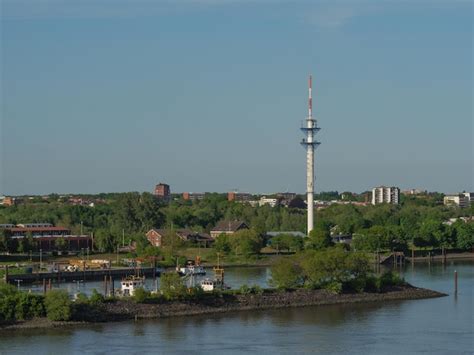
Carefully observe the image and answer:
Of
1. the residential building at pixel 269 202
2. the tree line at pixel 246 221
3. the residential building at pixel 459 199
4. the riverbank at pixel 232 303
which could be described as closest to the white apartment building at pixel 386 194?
the residential building at pixel 459 199

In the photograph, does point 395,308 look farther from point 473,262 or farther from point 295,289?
point 473,262

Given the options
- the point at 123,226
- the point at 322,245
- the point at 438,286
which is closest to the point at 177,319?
the point at 438,286

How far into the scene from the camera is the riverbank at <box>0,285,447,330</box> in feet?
75.2

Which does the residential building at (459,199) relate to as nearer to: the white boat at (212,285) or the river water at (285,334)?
the white boat at (212,285)

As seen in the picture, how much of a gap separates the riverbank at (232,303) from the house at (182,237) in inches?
753

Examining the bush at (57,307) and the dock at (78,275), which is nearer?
the bush at (57,307)

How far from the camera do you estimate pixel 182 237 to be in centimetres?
4656

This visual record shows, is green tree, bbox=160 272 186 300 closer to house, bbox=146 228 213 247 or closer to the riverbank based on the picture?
the riverbank

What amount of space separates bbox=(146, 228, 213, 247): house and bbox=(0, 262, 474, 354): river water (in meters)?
20.9

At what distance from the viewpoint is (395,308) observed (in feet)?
84.9

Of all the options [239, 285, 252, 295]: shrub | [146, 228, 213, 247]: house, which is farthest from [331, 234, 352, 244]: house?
[239, 285, 252, 295]: shrub

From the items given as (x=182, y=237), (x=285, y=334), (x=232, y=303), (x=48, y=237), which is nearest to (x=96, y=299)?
(x=232, y=303)

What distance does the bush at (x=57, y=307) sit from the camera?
21.9m

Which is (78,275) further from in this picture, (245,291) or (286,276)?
(245,291)
